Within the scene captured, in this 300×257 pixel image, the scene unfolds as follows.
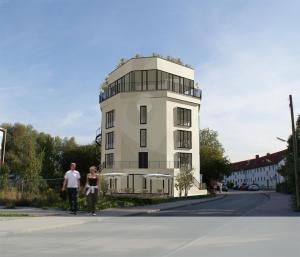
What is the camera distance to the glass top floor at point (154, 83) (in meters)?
63.6

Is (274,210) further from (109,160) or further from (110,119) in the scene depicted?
(110,119)

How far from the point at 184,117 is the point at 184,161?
18.3ft

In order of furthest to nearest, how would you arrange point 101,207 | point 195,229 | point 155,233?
1. point 101,207
2. point 195,229
3. point 155,233

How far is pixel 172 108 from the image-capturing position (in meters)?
63.6

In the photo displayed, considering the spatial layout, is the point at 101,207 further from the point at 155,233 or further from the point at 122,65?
the point at 122,65

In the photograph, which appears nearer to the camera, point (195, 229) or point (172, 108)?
point (195, 229)

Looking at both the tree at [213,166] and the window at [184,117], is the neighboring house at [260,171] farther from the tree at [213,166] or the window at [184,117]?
the window at [184,117]

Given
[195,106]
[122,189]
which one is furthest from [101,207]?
[195,106]

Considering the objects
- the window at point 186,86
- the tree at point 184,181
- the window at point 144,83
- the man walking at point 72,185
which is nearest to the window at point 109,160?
the window at point 144,83

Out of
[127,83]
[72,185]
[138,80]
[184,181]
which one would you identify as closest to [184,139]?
[138,80]

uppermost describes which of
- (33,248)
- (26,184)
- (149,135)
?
(149,135)

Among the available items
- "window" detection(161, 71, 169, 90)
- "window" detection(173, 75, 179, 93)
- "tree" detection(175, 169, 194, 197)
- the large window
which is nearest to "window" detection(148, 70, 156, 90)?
"window" detection(161, 71, 169, 90)

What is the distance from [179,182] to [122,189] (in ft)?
26.5

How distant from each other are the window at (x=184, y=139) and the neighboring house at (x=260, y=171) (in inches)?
2039
